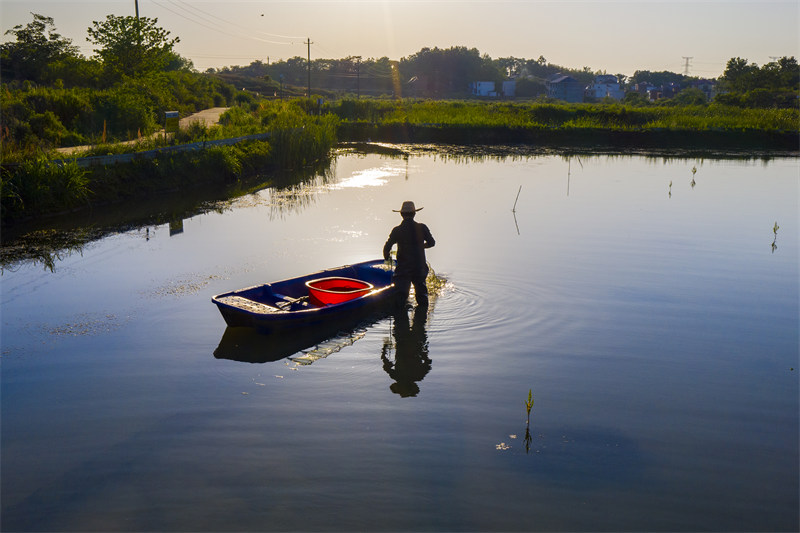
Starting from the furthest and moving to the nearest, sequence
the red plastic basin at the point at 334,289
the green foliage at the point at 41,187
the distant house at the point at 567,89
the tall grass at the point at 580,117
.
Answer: the distant house at the point at 567,89
the tall grass at the point at 580,117
the green foliage at the point at 41,187
the red plastic basin at the point at 334,289

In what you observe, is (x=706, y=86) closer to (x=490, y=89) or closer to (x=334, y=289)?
(x=490, y=89)

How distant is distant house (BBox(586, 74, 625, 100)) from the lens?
110 meters

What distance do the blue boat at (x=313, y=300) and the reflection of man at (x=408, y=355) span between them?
1.52 ft

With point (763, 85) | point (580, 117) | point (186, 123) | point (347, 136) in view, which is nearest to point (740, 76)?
point (763, 85)

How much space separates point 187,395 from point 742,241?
11.0m

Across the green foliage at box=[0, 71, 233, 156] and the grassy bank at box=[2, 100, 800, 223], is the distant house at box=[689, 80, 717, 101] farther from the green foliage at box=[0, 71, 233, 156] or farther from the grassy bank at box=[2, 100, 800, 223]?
the green foliage at box=[0, 71, 233, 156]

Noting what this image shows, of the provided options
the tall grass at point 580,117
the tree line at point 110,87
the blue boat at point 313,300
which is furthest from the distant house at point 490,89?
the blue boat at point 313,300

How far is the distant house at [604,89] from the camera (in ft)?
361

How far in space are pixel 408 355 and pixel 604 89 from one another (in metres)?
115

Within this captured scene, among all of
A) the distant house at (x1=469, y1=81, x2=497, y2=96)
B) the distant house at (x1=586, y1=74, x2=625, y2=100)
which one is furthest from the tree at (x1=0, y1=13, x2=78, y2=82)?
the distant house at (x1=586, y1=74, x2=625, y2=100)

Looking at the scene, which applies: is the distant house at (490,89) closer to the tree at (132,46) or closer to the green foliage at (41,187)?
the tree at (132,46)

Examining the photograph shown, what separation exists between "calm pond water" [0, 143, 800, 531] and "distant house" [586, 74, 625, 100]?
4147 inches

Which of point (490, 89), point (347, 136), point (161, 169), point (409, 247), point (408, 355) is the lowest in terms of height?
point (408, 355)

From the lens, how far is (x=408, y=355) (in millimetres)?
7023
